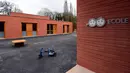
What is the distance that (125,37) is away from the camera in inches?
135

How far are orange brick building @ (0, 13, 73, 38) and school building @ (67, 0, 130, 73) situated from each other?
12028 mm

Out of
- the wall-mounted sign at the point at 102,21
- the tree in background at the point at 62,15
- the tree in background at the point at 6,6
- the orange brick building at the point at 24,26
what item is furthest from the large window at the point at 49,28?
the tree in background at the point at 6,6

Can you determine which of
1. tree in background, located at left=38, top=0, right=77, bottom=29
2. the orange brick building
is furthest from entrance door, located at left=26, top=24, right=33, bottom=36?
tree in background, located at left=38, top=0, right=77, bottom=29

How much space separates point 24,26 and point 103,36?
14962 millimetres

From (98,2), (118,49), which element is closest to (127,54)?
(118,49)

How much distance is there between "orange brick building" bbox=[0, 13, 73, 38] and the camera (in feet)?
47.3

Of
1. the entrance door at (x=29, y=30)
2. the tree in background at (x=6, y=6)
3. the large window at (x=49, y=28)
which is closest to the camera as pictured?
the entrance door at (x=29, y=30)

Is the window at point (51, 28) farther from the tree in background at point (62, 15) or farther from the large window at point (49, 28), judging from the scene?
the tree in background at point (62, 15)

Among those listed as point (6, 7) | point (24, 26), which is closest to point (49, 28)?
point (24, 26)

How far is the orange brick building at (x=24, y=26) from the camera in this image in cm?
1441

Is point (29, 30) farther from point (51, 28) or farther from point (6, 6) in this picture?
point (6, 6)

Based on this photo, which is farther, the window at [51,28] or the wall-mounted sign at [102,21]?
the window at [51,28]

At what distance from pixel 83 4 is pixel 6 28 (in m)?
12.4

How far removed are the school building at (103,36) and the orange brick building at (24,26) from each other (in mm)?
12028
